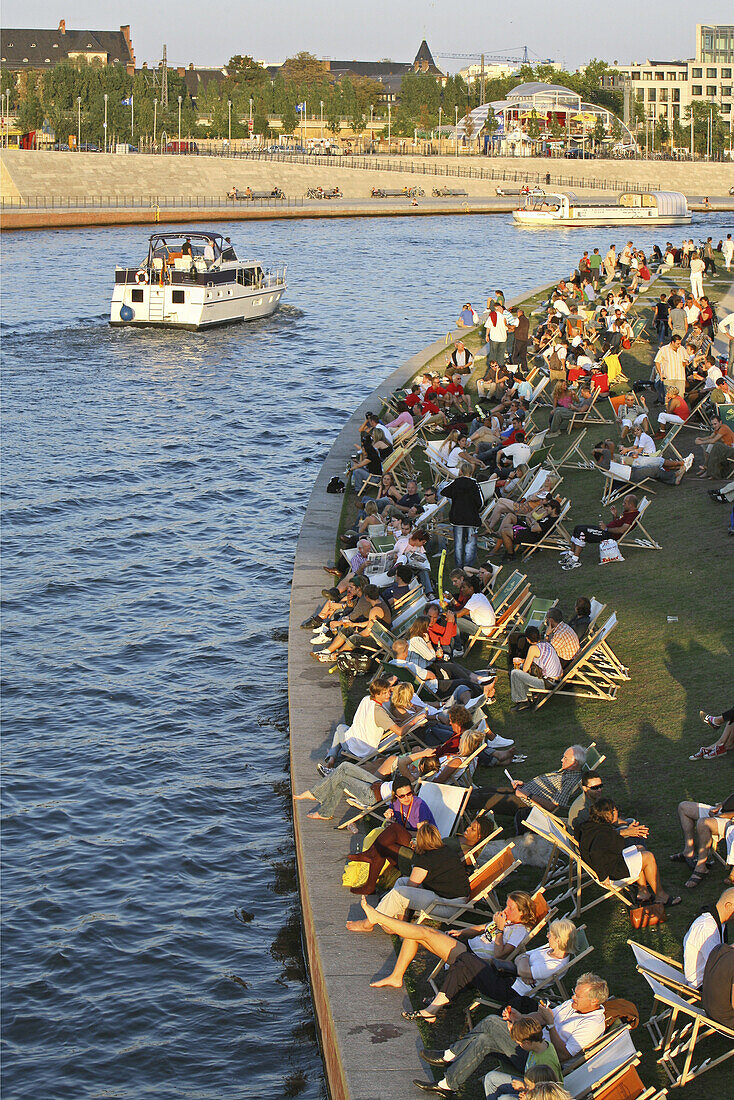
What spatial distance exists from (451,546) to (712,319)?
11.9 m

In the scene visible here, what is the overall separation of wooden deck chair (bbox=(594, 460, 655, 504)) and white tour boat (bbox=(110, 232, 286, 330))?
25.4 m

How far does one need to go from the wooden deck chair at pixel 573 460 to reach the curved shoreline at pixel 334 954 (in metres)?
5.91

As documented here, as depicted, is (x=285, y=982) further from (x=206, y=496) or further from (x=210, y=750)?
(x=206, y=496)

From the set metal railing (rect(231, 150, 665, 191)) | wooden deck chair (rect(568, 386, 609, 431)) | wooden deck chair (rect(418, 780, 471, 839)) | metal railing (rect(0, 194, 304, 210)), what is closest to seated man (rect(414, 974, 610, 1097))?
wooden deck chair (rect(418, 780, 471, 839))

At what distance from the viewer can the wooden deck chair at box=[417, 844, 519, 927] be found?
26.2 feet

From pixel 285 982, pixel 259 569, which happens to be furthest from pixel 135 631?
pixel 285 982

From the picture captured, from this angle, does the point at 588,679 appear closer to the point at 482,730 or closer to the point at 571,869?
the point at 482,730

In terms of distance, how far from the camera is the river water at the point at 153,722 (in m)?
9.00

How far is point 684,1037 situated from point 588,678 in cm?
492

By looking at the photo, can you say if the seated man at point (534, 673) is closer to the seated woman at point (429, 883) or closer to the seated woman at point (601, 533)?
the seated woman at point (429, 883)

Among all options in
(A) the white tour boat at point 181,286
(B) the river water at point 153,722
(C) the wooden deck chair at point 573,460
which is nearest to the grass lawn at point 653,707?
(C) the wooden deck chair at point 573,460

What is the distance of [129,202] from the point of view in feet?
303

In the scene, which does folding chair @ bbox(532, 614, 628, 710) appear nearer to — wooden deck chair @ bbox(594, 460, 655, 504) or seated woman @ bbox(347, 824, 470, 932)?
seated woman @ bbox(347, 824, 470, 932)

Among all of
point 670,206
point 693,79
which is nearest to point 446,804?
point 670,206
